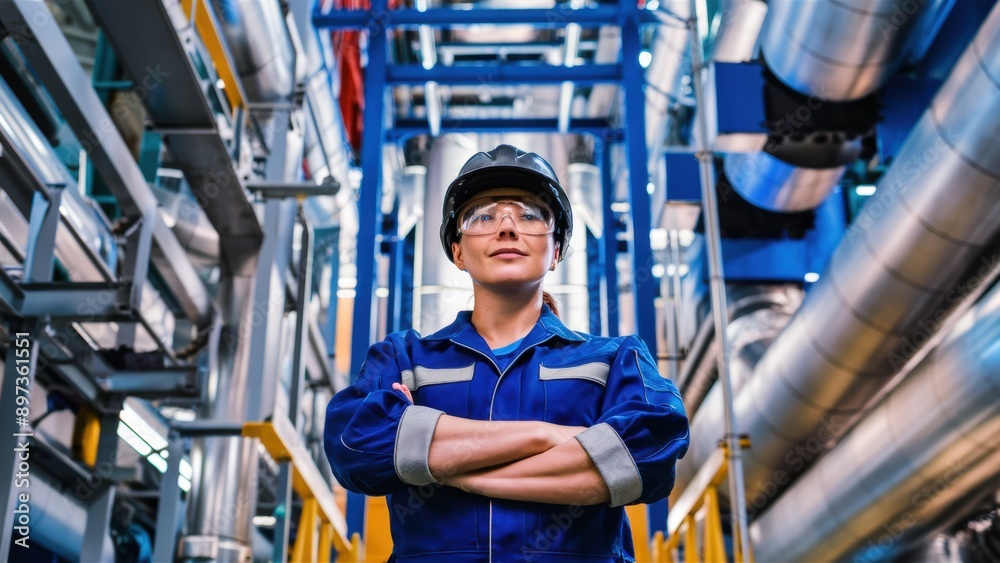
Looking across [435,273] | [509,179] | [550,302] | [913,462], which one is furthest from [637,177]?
[509,179]

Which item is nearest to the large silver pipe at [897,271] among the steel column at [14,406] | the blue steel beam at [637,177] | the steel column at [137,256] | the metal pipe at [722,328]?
the metal pipe at [722,328]

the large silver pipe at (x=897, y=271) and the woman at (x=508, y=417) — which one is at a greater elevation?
the large silver pipe at (x=897, y=271)

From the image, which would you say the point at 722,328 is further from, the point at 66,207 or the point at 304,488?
the point at 66,207

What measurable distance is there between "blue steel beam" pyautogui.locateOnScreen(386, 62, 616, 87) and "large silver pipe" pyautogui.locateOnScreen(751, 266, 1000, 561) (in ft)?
10.9

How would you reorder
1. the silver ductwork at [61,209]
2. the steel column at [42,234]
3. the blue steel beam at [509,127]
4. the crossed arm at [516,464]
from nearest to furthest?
1. the crossed arm at [516,464]
2. the steel column at [42,234]
3. the silver ductwork at [61,209]
4. the blue steel beam at [509,127]

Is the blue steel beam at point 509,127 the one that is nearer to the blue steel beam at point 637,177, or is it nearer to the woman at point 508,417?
the blue steel beam at point 637,177

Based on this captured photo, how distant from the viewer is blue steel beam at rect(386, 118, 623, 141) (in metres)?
8.69

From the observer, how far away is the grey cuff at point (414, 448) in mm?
1479

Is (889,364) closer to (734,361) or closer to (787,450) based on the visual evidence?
(787,450)

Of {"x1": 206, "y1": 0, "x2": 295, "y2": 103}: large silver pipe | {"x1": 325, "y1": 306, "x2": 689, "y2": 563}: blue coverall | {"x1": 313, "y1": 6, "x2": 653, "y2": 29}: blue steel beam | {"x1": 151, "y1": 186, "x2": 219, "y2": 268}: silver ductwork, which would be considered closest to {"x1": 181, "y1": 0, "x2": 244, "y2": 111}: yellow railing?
{"x1": 206, "y1": 0, "x2": 295, "y2": 103}: large silver pipe

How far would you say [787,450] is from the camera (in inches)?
258

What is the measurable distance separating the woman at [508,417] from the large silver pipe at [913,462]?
3.15 m

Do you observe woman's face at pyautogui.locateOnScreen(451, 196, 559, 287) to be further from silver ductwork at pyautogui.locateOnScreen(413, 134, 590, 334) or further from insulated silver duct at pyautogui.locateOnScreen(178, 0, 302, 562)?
silver ductwork at pyautogui.locateOnScreen(413, 134, 590, 334)

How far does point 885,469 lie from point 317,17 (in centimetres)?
488
